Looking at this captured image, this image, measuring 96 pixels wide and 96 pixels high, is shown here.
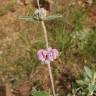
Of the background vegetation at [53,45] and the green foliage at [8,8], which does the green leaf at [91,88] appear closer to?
the background vegetation at [53,45]

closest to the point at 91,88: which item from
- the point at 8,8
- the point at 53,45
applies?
the point at 53,45

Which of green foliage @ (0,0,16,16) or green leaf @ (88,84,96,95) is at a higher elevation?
green foliage @ (0,0,16,16)

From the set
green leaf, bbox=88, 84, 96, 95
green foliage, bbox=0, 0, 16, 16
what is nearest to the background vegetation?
green foliage, bbox=0, 0, 16, 16

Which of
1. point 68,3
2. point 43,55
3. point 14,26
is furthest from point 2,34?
point 43,55

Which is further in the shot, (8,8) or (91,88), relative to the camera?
(8,8)

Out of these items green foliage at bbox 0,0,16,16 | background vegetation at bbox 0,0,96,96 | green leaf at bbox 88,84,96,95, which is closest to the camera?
green leaf at bbox 88,84,96,95

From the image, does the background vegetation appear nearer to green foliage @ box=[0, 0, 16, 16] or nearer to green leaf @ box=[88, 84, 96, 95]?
green foliage @ box=[0, 0, 16, 16]

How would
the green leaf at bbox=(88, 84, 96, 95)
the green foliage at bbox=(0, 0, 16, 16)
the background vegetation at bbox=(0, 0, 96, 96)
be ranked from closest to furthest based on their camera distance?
the green leaf at bbox=(88, 84, 96, 95) → the background vegetation at bbox=(0, 0, 96, 96) → the green foliage at bbox=(0, 0, 16, 16)

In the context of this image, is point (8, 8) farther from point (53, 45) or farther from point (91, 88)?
point (91, 88)

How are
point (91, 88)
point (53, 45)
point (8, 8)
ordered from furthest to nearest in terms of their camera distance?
point (8, 8) < point (53, 45) < point (91, 88)

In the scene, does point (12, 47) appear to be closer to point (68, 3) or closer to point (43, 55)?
point (68, 3)

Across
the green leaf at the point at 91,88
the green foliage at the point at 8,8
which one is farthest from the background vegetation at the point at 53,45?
the green leaf at the point at 91,88
